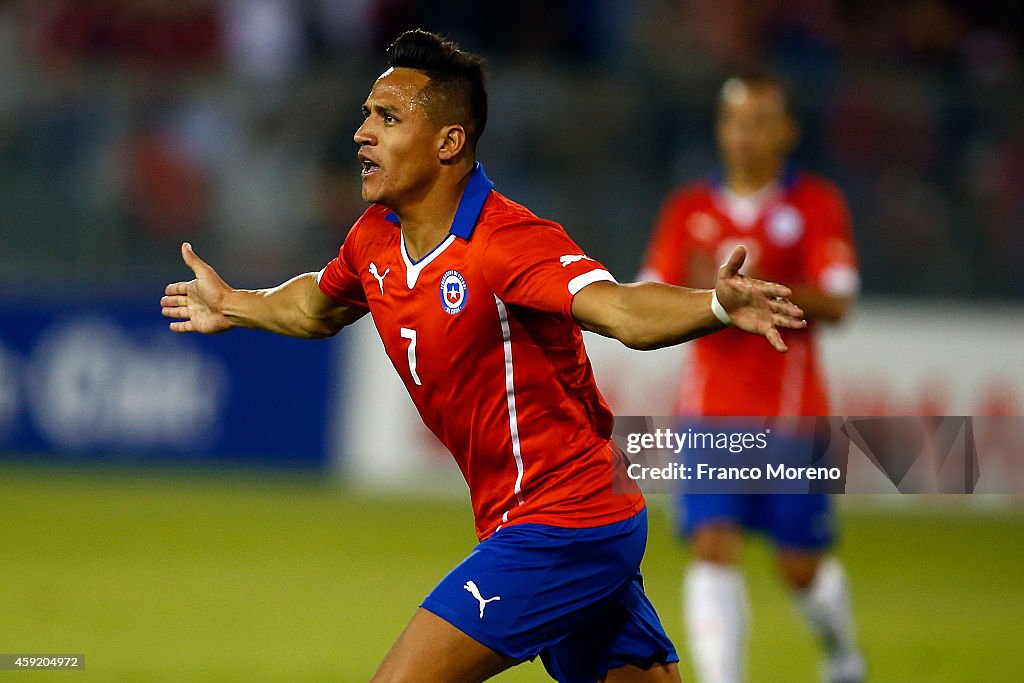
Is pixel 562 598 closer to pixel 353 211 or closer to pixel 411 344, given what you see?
pixel 411 344

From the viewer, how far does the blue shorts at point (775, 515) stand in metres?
6.69

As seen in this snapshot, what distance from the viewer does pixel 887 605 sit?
9586mm

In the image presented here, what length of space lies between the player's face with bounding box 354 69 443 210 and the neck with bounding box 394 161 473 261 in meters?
0.02

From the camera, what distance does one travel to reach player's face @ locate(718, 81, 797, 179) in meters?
6.98

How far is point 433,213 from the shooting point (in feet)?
14.8

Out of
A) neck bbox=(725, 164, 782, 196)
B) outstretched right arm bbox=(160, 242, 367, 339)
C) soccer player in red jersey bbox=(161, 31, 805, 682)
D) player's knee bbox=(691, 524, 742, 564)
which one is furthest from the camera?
neck bbox=(725, 164, 782, 196)

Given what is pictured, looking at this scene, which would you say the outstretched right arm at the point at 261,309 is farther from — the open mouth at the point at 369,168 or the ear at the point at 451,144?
the ear at the point at 451,144

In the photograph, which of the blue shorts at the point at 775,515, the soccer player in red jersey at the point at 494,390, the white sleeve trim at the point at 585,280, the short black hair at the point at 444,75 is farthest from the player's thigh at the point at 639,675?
the blue shorts at the point at 775,515

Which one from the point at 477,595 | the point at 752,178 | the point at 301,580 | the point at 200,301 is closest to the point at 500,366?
the point at 477,595

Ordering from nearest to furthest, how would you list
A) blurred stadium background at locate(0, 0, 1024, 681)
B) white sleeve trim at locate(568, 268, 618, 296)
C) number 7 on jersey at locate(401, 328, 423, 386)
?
white sleeve trim at locate(568, 268, 618, 296) → number 7 on jersey at locate(401, 328, 423, 386) → blurred stadium background at locate(0, 0, 1024, 681)

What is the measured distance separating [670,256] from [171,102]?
8123mm

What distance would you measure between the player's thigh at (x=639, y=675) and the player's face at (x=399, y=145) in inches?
61.3

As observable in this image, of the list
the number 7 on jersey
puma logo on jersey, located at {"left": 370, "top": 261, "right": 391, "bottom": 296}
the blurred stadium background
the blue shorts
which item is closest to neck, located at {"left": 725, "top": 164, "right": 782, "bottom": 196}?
the blue shorts

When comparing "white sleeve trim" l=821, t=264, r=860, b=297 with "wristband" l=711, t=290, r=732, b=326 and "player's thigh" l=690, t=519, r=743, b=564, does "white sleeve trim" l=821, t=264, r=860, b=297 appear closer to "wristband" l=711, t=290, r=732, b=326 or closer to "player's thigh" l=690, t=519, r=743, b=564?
"player's thigh" l=690, t=519, r=743, b=564
